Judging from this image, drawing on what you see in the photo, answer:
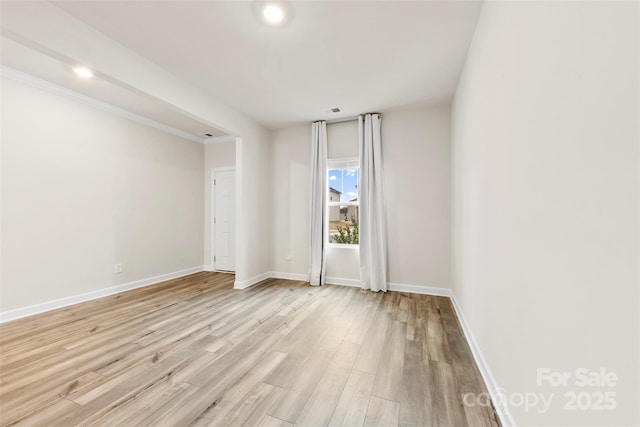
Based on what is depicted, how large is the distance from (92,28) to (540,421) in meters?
3.86

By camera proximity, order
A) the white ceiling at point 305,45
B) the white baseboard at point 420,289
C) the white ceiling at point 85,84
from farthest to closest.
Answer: the white baseboard at point 420,289 < the white ceiling at point 85,84 < the white ceiling at point 305,45

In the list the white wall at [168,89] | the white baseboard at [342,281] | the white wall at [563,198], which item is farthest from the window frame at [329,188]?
the white wall at [563,198]

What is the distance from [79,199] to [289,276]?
325cm

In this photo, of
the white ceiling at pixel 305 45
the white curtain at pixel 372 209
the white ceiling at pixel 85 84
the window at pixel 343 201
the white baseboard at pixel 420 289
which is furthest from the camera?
the window at pixel 343 201

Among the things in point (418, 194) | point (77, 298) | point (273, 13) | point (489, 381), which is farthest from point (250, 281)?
point (273, 13)

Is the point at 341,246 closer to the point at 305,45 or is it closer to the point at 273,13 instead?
the point at 305,45

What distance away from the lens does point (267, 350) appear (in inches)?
81.7

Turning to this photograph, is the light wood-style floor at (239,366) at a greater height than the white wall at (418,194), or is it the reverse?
the white wall at (418,194)

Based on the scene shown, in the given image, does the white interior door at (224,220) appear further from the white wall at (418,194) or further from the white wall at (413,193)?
the white wall at (418,194)

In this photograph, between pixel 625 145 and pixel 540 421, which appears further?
pixel 540 421

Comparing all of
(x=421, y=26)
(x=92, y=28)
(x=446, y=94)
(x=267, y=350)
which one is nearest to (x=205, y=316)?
(x=267, y=350)

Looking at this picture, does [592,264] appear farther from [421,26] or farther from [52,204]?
[52,204]

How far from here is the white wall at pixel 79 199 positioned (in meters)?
2.71

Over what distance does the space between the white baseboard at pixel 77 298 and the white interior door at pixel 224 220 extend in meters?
0.80
